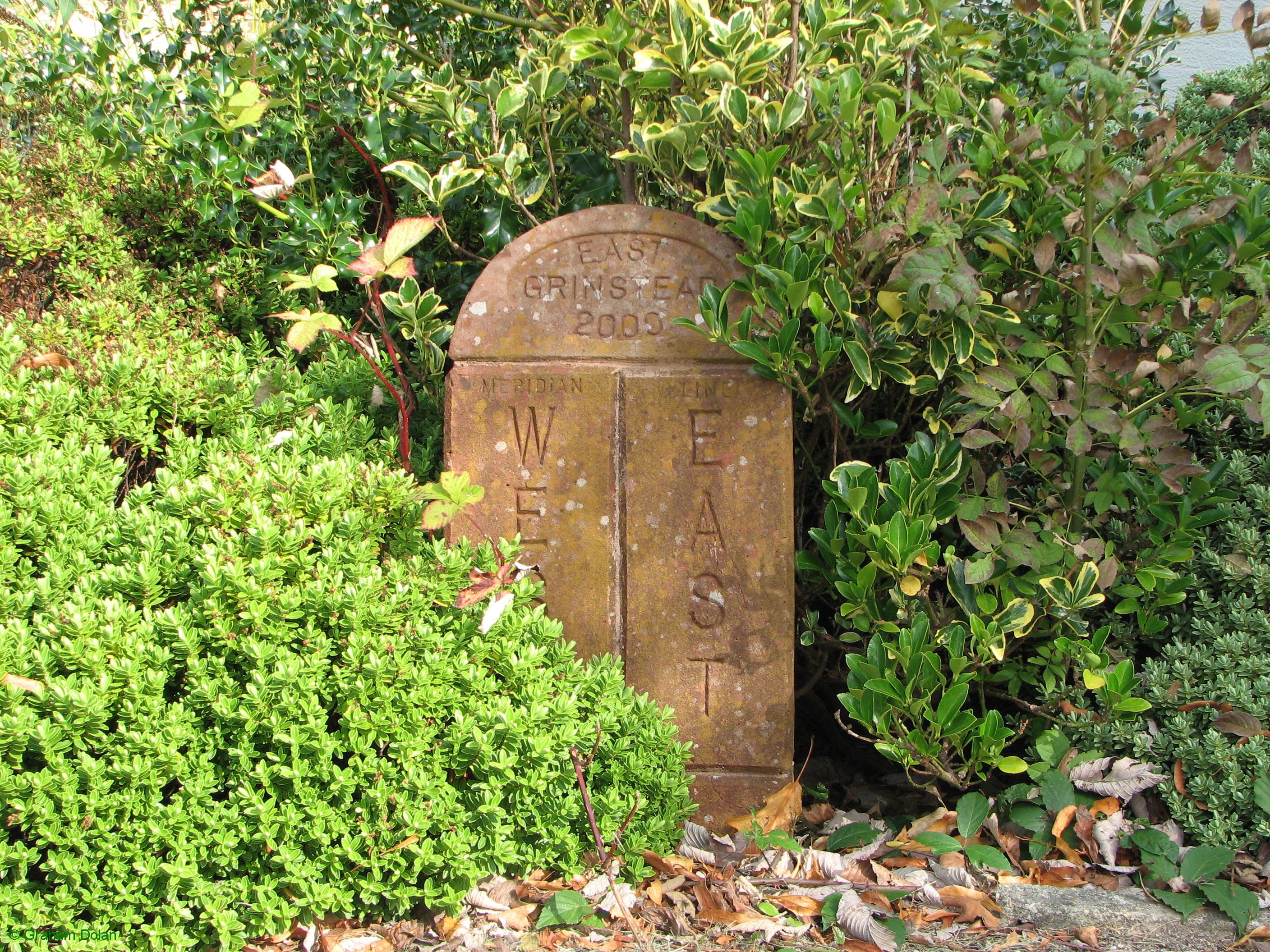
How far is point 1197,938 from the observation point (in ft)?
6.81

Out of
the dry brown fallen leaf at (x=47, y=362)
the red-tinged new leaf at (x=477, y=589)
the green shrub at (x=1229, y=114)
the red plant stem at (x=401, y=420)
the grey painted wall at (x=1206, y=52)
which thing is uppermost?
the grey painted wall at (x=1206, y=52)

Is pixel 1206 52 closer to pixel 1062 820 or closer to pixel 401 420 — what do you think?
pixel 1062 820

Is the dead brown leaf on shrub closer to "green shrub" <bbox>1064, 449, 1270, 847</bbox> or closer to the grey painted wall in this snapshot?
"green shrub" <bbox>1064, 449, 1270, 847</bbox>

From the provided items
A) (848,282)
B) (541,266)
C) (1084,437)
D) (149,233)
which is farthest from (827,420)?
(149,233)

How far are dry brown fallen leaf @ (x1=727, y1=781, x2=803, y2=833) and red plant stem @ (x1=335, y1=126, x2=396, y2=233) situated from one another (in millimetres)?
2158

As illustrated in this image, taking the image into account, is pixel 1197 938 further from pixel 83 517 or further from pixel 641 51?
pixel 83 517

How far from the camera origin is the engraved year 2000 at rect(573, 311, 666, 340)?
2.63 m

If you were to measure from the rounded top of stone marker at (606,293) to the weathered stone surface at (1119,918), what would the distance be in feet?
4.89

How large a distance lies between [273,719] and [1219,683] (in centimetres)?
222

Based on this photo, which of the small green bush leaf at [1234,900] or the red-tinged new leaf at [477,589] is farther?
the red-tinged new leaf at [477,589]

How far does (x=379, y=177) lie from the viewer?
11.2ft

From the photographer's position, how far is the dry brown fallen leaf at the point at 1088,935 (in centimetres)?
205

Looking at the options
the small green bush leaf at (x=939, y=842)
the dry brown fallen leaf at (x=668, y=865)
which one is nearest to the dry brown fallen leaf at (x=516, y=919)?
the dry brown fallen leaf at (x=668, y=865)

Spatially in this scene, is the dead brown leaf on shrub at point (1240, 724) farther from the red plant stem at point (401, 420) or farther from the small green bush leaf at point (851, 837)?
the red plant stem at point (401, 420)
